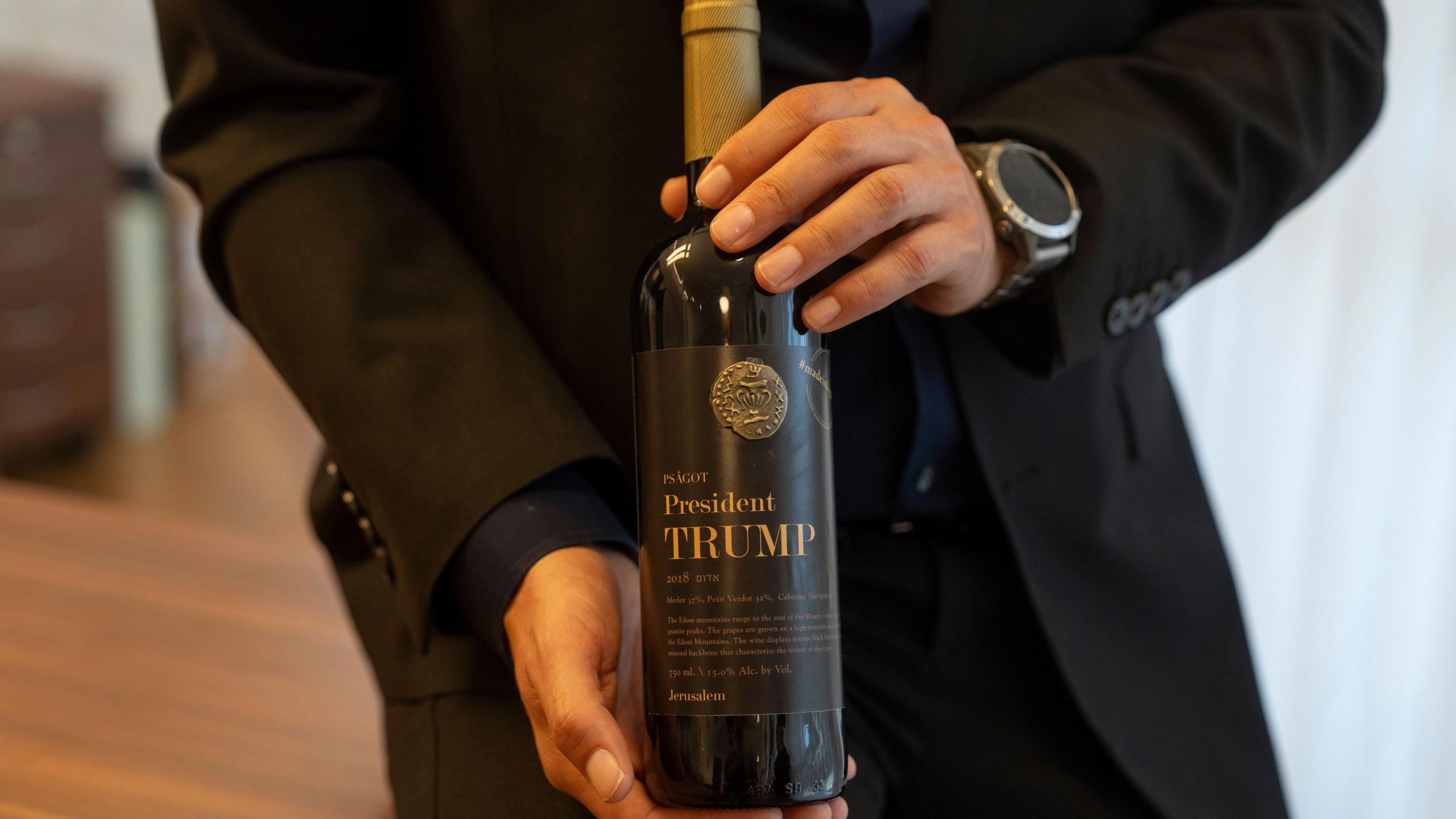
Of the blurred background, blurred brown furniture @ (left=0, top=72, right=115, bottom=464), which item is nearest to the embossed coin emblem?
the blurred background

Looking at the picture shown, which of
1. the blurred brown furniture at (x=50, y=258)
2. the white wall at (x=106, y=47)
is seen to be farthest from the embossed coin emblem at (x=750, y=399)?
the white wall at (x=106, y=47)

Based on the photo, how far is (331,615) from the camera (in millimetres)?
1348

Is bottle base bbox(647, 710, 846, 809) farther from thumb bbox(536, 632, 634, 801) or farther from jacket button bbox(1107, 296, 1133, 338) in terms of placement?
jacket button bbox(1107, 296, 1133, 338)

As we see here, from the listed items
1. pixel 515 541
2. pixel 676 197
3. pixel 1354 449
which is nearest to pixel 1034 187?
pixel 676 197

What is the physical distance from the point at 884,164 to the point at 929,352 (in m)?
0.24

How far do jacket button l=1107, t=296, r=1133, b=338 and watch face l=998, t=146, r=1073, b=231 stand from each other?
0.08m

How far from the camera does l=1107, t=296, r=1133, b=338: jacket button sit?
0.79m

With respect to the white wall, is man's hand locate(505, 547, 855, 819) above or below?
above

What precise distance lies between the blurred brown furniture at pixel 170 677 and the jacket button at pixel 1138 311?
2.26ft

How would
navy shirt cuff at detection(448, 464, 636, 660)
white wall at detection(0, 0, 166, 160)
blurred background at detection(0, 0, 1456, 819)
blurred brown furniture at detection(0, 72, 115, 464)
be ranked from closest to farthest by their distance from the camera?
navy shirt cuff at detection(448, 464, 636, 660) < blurred background at detection(0, 0, 1456, 819) < blurred brown furniture at detection(0, 72, 115, 464) < white wall at detection(0, 0, 166, 160)

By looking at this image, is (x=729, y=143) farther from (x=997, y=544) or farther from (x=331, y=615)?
(x=331, y=615)

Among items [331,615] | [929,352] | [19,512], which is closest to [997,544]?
[929,352]

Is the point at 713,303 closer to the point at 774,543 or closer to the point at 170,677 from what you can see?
the point at 774,543

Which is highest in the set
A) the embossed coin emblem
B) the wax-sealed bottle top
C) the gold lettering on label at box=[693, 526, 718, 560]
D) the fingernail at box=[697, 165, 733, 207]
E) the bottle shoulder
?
the wax-sealed bottle top
